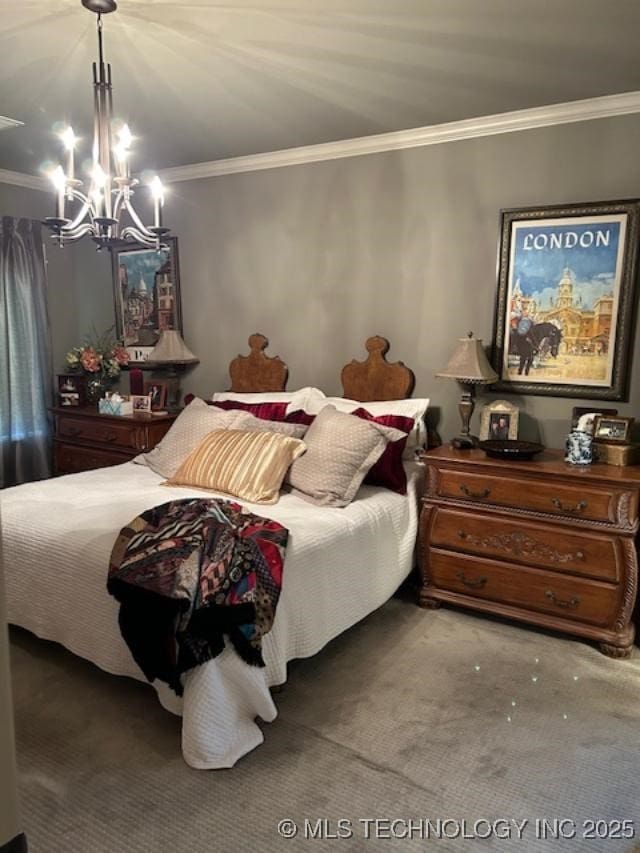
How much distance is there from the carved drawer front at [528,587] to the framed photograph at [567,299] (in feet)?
3.10

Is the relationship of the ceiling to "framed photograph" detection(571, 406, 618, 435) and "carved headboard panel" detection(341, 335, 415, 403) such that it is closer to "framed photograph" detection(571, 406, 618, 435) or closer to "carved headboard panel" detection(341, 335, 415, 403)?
"carved headboard panel" detection(341, 335, 415, 403)

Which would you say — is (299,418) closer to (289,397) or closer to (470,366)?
(289,397)

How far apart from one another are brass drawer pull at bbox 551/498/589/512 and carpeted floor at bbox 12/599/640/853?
2.05 ft

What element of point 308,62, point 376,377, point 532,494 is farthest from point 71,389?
point 532,494

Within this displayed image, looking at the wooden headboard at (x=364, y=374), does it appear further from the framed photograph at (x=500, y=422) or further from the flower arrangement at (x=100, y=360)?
the flower arrangement at (x=100, y=360)

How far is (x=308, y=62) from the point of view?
7.87 ft

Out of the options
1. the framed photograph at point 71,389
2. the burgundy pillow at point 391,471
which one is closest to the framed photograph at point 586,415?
the burgundy pillow at point 391,471

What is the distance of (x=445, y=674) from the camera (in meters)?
2.42

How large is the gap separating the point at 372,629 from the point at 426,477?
776mm

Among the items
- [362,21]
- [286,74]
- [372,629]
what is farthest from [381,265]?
[372,629]

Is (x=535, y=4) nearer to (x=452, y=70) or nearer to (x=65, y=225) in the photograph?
(x=452, y=70)

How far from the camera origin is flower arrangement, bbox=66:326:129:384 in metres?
4.26

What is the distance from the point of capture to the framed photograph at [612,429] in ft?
8.90

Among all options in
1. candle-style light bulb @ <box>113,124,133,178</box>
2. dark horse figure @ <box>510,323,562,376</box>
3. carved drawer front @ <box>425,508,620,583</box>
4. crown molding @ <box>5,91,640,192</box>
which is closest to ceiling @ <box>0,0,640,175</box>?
crown molding @ <box>5,91,640,192</box>
